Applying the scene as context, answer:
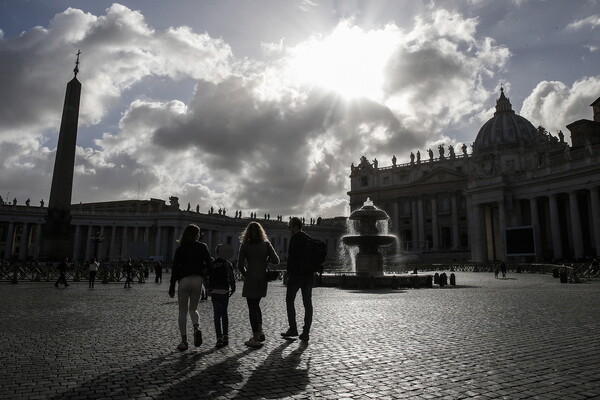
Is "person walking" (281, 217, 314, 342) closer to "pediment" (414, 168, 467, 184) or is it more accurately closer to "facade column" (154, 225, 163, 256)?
"pediment" (414, 168, 467, 184)

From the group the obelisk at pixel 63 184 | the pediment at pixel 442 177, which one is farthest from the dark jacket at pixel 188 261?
the pediment at pixel 442 177

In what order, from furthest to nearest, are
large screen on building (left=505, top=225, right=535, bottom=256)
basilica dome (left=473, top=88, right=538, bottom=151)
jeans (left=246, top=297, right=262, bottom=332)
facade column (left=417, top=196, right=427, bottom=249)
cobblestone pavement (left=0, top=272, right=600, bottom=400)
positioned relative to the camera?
basilica dome (left=473, top=88, right=538, bottom=151) < facade column (left=417, top=196, right=427, bottom=249) < large screen on building (left=505, top=225, right=535, bottom=256) < jeans (left=246, top=297, right=262, bottom=332) < cobblestone pavement (left=0, top=272, right=600, bottom=400)

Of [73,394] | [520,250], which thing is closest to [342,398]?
[73,394]

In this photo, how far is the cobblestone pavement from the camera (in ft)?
14.8

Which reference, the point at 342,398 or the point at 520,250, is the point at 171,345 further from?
the point at 520,250

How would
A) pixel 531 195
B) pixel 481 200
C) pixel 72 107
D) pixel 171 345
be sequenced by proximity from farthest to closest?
pixel 481 200, pixel 531 195, pixel 72 107, pixel 171 345

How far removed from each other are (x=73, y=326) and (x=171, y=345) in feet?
10.3

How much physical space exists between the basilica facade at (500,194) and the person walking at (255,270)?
40.1 meters

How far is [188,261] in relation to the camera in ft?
22.7

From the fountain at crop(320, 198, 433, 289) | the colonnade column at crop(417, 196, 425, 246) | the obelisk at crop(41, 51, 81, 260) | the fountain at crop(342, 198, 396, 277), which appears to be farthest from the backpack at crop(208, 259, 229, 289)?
the colonnade column at crop(417, 196, 425, 246)

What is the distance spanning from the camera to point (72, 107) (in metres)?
25.9

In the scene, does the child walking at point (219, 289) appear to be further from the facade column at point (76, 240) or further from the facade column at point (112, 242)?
the facade column at point (76, 240)

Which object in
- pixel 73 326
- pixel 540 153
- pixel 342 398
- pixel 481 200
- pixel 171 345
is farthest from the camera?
pixel 540 153

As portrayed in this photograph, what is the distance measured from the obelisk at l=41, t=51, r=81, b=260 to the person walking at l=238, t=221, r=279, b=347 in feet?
70.5
